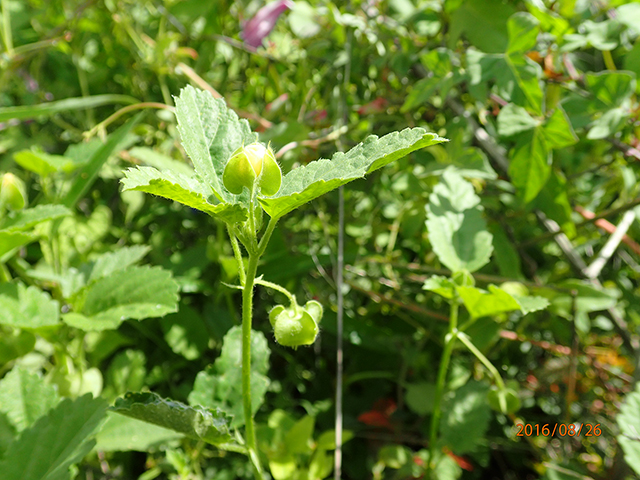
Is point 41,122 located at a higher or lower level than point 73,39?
lower

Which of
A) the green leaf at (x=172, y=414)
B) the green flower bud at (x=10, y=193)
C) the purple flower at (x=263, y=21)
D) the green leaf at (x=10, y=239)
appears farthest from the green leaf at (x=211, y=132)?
the purple flower at (x=263, y=21)

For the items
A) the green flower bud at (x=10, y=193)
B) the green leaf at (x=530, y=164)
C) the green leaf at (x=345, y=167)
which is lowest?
the green leaf at (x=530, y=164)

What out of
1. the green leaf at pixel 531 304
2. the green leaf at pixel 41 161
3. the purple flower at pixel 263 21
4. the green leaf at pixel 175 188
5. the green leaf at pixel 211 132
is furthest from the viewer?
the purple flower at pixel 263 21

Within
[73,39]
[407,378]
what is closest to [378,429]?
[407,378]

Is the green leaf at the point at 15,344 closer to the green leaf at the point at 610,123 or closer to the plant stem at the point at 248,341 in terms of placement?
the plant stem at the point at 248,341

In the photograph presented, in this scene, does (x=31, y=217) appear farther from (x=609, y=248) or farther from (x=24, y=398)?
(x=609, y=248)

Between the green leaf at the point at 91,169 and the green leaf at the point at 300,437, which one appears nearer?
the green leaf at the point at 300,437

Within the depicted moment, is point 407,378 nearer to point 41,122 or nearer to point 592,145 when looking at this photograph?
point 592,145
